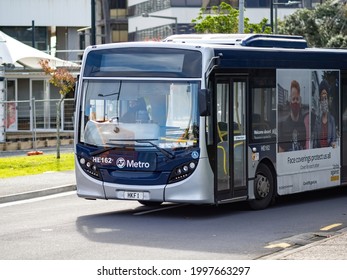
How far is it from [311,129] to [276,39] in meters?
1.86

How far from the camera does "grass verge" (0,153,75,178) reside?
28.9 metres

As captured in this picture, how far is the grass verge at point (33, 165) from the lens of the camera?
28.9 meters

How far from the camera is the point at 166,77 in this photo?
18.8 m

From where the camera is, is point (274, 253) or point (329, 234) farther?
point (329, 234)

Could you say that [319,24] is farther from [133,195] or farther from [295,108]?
[133,195]

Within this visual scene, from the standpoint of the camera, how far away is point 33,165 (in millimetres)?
31047

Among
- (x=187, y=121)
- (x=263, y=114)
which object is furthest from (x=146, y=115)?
(x=263, y=114)

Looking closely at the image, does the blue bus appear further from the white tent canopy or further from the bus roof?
the white tent canopy

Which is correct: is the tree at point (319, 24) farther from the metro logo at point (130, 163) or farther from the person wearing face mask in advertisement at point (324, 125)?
the metro logo at point (130, 163)

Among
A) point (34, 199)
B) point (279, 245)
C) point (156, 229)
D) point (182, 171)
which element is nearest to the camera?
point (279, 245)

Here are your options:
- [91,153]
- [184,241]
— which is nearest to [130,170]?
[91,153]

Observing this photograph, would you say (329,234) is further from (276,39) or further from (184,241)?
(276,39)

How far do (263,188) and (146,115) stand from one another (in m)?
2.73

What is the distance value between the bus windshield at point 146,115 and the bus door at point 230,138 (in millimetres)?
603
